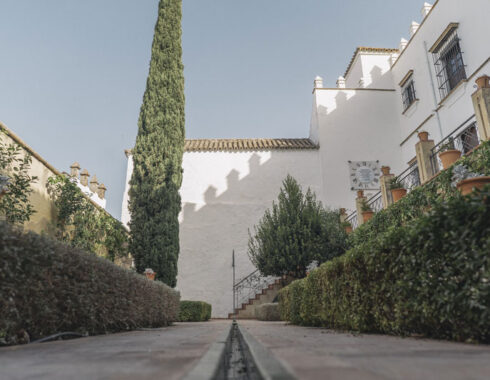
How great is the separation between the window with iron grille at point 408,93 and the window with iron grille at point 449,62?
6.32ft

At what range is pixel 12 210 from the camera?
5578 millimetres

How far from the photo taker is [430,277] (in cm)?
246

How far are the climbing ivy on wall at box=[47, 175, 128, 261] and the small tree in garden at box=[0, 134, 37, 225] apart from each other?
94cm

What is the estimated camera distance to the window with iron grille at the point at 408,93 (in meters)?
13.8

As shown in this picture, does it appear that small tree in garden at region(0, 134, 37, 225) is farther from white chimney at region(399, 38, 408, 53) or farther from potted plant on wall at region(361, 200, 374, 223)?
white chimney at region(399, 38, 408, 53)

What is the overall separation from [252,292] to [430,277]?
12.5m

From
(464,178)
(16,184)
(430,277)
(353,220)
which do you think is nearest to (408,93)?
(353,220)

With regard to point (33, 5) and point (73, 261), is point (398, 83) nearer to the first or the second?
point (33, 5)

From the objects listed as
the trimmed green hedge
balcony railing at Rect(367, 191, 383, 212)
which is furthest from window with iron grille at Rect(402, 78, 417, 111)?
the trimmed green hedge

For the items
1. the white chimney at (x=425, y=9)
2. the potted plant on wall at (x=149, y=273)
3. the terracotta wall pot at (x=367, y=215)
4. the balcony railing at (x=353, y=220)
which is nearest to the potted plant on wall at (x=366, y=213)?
the terracotta wall pot at (x=367, y=215)

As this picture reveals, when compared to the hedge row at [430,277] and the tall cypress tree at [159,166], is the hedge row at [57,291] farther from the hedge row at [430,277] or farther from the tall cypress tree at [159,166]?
the tall cypress tree at [159,166]

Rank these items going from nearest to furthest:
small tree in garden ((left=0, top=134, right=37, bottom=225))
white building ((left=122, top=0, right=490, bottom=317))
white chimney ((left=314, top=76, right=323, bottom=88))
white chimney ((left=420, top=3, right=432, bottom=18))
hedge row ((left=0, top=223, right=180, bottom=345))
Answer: hedge row ((left=0, top=223, right=180, bottom=345))
small tree in garden ((left=0, top=134, right=37, bottom=225))
white chimney ((left=420, top=3, right=432, bottom=18))
white building ((left=122, top=0, right=490, bottom=317))
white chimney ((left=314, top=76, right=323, bottom=88))

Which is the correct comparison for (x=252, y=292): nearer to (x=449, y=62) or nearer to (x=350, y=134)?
(x=350, y=134)

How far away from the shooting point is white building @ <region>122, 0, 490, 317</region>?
14.6 metres
